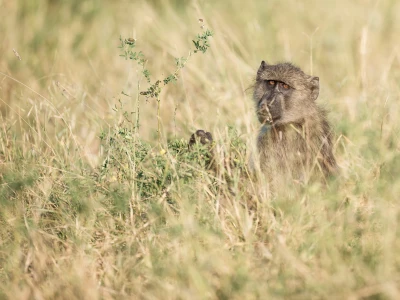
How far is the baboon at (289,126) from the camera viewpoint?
4.56 meters

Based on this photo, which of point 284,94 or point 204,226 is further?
point 284,94

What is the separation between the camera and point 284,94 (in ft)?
15.9

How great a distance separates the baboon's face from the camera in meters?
4.72

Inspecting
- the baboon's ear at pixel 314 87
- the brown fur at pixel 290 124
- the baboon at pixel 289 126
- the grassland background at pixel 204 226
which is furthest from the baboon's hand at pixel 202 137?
the baboon's ear at pixel 314 87

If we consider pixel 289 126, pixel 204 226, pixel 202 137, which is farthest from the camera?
pixel 289 126

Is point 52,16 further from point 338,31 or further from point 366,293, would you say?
point 366,293

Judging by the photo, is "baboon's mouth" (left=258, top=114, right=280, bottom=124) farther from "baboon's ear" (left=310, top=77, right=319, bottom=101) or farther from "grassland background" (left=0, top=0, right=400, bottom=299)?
"baboon's ear" (left=310, top=77, right=319, bottom=101)

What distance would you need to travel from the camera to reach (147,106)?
6.62 meters

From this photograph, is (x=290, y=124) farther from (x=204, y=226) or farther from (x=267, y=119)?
(x=204, y=226)

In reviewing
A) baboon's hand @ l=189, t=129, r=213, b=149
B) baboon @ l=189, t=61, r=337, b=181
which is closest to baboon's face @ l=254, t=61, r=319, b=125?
baboon @ l=189, t=61, r=337, b=181

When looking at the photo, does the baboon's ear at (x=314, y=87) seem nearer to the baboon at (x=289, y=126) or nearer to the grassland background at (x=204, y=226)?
the baboon at (x=289, y=126)

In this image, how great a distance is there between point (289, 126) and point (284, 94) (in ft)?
0.80

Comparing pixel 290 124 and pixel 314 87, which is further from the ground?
pixel 314 87

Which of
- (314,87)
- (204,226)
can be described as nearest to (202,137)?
(204,226)
